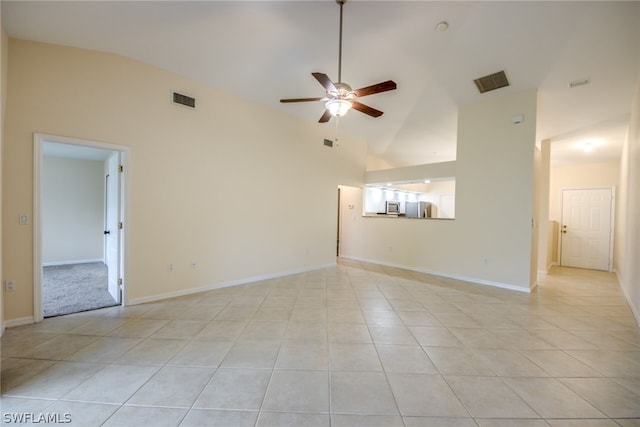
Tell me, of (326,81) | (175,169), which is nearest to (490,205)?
(326,81)

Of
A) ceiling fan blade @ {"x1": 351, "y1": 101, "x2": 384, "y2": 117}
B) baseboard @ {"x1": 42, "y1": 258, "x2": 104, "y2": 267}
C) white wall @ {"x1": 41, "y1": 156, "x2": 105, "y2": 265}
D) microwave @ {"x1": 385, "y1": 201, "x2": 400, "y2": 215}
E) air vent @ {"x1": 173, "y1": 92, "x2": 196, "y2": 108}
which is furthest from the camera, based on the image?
microwave @ {"x1": 385, "y1": 201, "x2": 400, "y2": 215}

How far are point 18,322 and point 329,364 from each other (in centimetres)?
342

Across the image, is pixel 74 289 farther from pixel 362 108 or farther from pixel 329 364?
pixel 362 108

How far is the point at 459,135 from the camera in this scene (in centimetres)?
500

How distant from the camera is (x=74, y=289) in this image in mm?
→ 4012

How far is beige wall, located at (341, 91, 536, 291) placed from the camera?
4207 mm

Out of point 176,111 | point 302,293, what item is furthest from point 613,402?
point 176,111

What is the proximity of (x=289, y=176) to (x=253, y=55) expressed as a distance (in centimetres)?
225

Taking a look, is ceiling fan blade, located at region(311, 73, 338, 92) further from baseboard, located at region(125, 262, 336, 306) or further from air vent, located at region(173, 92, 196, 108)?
baseboard, located at region(125, 262, 336, 306)

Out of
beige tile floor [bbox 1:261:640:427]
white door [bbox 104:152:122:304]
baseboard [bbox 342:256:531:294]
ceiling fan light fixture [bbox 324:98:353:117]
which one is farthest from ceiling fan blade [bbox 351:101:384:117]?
baseboard [bbox 342:256:531:294]

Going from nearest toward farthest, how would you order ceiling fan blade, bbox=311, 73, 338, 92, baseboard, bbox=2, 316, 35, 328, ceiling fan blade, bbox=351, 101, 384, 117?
ceiling fan blade, bbox=311, 73, 338, 92
baseboard, bbox=2, 316, 35, 328
ceiling fan blade, bbox=351, 101, 384, 117

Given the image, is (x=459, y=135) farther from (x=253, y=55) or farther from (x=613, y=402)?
(x=613, y=402)

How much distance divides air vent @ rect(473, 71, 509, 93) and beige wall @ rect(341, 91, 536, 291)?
0.35 metres

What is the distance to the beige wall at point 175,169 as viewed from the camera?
2762 mm
